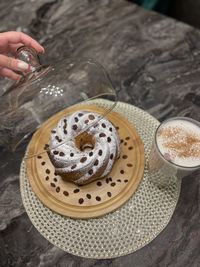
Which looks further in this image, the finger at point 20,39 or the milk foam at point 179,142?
the finger at point 20,39

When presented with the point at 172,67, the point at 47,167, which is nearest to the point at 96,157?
the point at 47,167

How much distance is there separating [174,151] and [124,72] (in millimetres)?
394

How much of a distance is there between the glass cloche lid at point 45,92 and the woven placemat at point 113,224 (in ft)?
0.52

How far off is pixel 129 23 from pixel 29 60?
528 millimetres

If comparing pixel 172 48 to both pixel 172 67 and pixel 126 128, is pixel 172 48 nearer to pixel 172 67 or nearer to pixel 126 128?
pixel 172 67

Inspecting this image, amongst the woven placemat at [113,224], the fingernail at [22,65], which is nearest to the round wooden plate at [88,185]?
the woven placemat at [113,224]

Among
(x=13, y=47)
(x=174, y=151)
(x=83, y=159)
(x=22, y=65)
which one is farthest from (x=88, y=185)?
(x=13, y=47)

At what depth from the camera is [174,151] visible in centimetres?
81

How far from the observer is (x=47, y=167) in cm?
90

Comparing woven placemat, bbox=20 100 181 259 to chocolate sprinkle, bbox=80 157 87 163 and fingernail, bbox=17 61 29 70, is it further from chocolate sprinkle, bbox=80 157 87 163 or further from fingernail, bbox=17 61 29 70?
fingernail, bbox=17 61 29 70

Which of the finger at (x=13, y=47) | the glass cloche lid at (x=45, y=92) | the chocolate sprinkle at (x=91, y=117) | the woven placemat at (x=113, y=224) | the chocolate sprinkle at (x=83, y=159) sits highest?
the finger at (x=13, y=47)

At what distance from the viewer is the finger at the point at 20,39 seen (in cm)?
92

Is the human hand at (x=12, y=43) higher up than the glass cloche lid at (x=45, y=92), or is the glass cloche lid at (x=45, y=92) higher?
the human hand at (x=12, y=43)

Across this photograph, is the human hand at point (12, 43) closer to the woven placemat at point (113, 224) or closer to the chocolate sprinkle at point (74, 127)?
the chocolate sprinkle at point (74, 127)
